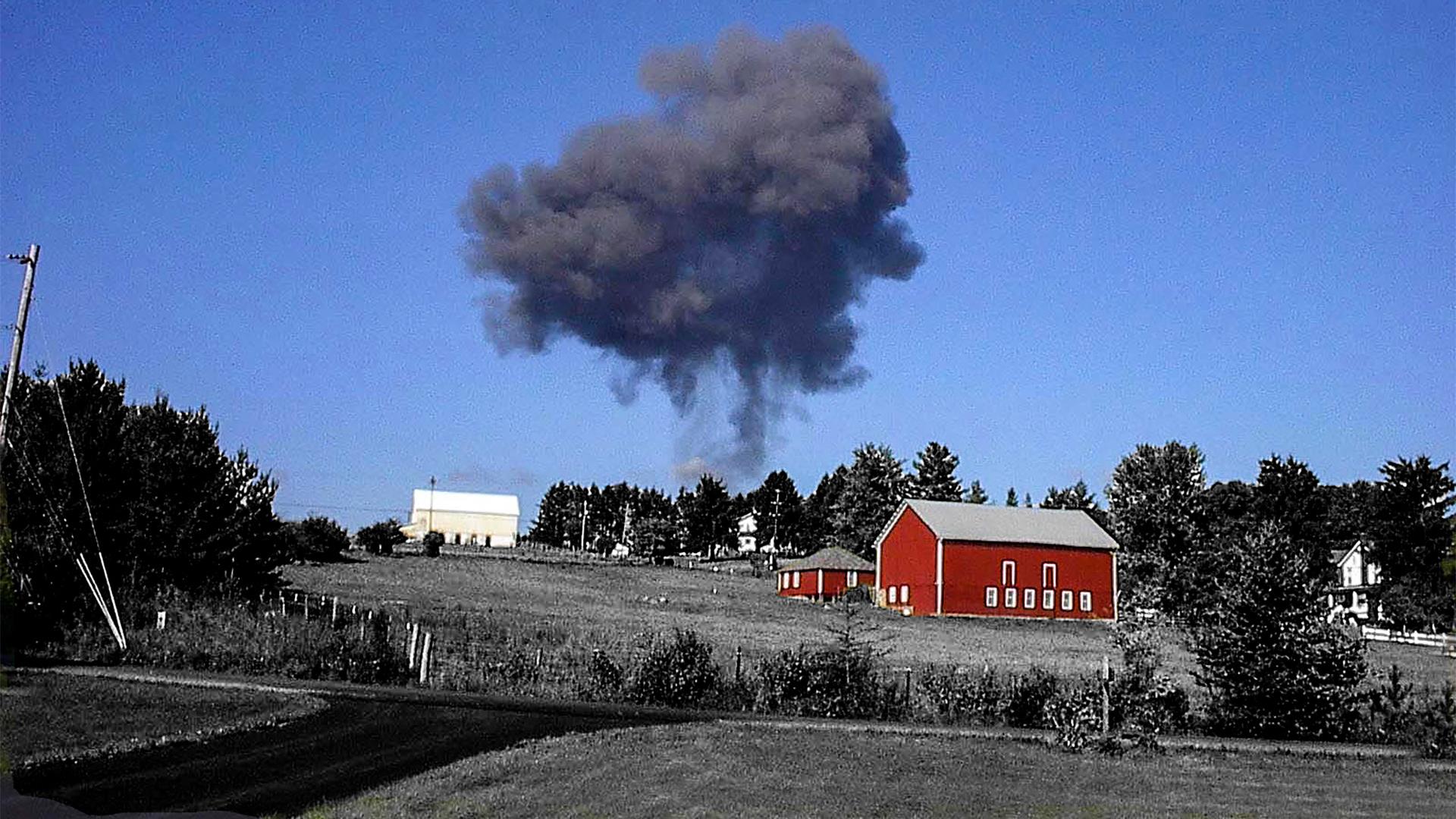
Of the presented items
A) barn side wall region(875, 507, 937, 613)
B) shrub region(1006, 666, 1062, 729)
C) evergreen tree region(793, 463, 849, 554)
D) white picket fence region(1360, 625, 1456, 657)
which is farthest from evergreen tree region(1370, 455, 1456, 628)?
evergreen tree region(793, 463, 849, 554)

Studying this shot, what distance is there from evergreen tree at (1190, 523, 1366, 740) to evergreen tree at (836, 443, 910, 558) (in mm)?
93495

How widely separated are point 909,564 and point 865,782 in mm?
65711

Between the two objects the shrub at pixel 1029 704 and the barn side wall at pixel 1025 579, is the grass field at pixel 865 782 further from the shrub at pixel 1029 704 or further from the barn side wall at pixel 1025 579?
Answer: the barn side wall at pixel 1025 579

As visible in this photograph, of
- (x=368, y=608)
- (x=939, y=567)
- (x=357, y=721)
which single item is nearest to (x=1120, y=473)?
(x=939, y=567)

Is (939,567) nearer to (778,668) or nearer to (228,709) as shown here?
(778,668)

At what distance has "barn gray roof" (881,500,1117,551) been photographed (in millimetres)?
80062

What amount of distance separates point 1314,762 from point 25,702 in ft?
69.4

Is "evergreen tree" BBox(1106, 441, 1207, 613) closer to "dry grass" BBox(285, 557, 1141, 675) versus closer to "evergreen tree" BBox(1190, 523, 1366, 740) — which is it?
"dry grass" BBox(285, 557, 1141, 675)

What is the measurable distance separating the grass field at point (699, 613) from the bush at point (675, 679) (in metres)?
11.0

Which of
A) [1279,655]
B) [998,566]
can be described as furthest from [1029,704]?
[998,566]

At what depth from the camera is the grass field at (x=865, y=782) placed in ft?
49.1

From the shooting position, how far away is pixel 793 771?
696 inches

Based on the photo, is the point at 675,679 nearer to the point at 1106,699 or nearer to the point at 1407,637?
the point at 1106,699

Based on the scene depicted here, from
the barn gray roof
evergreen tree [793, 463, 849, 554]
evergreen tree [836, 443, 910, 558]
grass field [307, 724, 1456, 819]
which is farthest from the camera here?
evergreen tree [793, 463, 849, 554]
